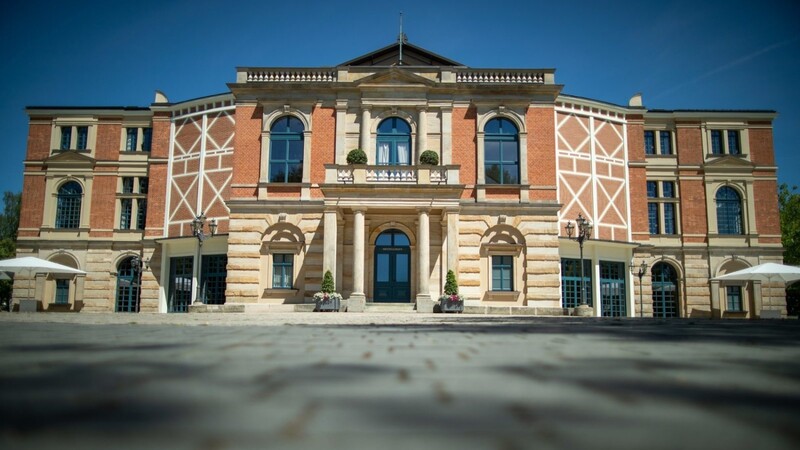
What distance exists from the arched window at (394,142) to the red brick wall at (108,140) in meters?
17.6

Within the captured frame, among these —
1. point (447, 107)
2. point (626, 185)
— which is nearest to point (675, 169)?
point (626, 185)

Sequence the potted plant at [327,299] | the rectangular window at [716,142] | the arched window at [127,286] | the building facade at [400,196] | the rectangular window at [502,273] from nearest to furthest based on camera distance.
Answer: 1. the potted plant at [327,299]
2. the building facade at [400,196]
3. the rectangular window at [502,273]
4. the arched window at [127,286]
5. the rectangular window at [716,142]

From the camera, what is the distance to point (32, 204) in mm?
32219

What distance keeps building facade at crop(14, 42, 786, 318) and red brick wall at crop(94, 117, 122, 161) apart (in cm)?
10

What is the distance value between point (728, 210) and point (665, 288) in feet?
19.7

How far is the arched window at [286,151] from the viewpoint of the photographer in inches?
953

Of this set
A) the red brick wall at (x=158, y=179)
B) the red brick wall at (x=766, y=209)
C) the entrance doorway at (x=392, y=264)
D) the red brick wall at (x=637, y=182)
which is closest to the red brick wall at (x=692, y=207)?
the red brick wall at (x=637, y=182)

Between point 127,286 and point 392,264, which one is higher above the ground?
point 392,264

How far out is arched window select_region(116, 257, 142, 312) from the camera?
31.1 metres

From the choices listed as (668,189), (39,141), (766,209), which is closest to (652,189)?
(668,189)

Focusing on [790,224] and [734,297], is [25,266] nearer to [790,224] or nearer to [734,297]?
[734,297]

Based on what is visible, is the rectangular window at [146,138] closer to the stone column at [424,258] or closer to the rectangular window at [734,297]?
the stone column at [424,258]

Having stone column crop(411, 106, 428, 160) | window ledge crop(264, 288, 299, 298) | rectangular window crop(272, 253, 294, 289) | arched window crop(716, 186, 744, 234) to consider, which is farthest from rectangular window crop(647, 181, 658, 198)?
window ledge crop(264, 288, 299, 298)

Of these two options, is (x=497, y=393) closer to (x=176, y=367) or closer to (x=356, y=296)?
(x=176, y=367)
